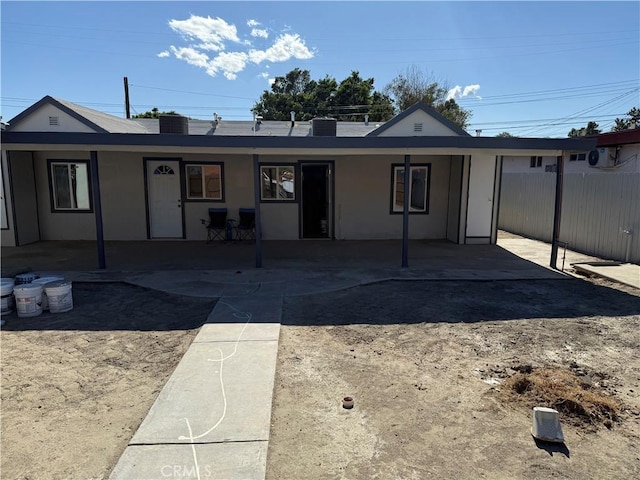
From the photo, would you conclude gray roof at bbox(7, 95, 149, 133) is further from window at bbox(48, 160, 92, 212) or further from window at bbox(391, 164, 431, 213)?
window at bbox(391, 164, 431, 213)

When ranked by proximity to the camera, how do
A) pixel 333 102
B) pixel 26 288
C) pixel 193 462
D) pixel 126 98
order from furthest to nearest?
pixel 333 102
pixel 126 98
pixel 26 288
pixel 193 462

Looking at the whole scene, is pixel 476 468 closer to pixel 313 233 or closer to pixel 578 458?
pixel 578 458

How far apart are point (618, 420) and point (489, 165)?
28.5 feet

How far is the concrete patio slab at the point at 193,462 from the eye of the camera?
2.74m

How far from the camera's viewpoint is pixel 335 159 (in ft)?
37.9

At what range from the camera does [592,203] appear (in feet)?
33.7

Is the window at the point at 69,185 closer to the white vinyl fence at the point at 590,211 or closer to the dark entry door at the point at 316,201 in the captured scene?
the dark entry door at the point at 316,201

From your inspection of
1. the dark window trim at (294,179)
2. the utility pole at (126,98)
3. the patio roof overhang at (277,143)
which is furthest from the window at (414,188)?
the utility pole at (126,98)

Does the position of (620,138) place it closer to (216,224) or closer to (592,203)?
(592,203)

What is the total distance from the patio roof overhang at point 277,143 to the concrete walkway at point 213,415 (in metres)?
3.62

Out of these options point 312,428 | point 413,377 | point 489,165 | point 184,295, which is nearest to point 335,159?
point 489,165

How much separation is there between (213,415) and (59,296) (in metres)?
3.80

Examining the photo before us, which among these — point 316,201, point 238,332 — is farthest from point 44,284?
point 316,201

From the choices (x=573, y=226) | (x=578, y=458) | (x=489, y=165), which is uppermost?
(x=489, y=165)
